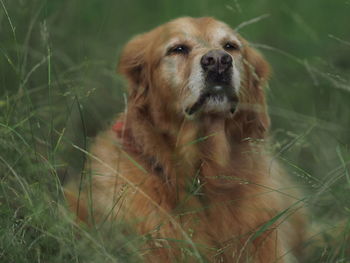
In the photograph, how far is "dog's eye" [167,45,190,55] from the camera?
3609 mm

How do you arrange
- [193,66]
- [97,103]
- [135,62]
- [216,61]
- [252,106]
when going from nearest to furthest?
[216,61], [193,66], [252,106], [135,62], [97,103]

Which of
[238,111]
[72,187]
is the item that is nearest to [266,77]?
[238,111]

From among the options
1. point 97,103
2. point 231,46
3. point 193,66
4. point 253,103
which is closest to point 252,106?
point 253,103

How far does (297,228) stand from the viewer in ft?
13.6

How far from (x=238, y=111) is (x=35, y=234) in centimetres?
129

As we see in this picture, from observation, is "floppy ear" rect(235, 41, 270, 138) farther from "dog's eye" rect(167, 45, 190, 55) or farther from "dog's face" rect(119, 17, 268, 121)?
"dog's eye" rect(167, 45, 190, 55)

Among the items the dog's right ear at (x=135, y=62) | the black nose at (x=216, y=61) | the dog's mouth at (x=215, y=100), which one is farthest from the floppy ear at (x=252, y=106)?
the dog's right ear at (x=135, y=62)

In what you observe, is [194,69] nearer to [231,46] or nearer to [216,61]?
[216,61]

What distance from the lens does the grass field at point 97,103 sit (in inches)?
108

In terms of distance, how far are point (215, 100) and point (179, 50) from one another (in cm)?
38

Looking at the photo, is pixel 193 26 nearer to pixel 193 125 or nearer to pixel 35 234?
pixel 193 125

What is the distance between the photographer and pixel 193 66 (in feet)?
11.3

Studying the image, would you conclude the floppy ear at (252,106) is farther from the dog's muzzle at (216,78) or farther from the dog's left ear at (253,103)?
the dog's muzzle at (216,78)

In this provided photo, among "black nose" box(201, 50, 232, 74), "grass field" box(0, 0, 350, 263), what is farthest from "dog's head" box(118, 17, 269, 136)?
"grass field" box(0, 0, 350, 263)
